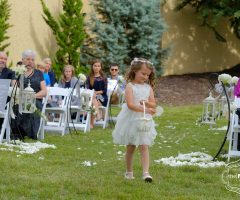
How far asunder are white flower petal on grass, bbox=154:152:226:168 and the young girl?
1.17m

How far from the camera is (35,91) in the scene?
11.4m

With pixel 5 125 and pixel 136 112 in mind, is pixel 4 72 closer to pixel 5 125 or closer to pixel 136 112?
pixel 5 125

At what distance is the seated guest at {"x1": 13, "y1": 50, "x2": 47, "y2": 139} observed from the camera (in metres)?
11.2

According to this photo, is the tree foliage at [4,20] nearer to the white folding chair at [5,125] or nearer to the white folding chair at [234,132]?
the white folding chair at [5,125]

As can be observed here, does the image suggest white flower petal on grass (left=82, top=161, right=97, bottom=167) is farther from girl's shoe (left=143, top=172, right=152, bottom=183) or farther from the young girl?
girl's shoe (left=143, top=172, right=152, bottom=183)

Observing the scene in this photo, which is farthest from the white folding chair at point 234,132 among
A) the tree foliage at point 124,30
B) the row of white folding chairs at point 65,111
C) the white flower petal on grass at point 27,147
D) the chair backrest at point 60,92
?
the tree foliage at point 124,30

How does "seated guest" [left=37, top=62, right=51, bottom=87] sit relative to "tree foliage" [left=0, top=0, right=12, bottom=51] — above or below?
below

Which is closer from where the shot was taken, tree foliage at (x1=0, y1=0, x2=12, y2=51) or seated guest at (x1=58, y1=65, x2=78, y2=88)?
seated guest at (x1=58, y1=65, x2=78, y2=88)

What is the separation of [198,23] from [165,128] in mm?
11585

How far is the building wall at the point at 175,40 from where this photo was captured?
1991 centimetres

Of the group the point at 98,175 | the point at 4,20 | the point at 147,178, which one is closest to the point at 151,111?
the point at 147,178

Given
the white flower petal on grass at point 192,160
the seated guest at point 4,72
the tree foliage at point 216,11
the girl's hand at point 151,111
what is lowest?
the white flower petal on grass at point 192,160

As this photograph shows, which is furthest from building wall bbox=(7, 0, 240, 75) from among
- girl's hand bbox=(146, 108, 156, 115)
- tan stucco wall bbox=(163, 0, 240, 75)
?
girl's hand bbox=(146, 108, 156, 115)

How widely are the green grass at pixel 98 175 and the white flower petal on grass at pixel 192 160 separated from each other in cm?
26
